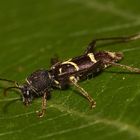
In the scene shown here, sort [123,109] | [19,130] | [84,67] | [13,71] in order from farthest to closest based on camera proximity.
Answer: [13,71], [84,67], [19,130], [123,109]

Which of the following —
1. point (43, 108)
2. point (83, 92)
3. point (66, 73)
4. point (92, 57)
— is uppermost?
point (92, 57)

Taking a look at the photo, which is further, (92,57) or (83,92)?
(92,57)

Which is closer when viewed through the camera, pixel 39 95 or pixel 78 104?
pixel 78 104

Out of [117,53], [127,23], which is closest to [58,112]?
[117,53]

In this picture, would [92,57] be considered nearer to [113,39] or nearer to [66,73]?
[66,73]

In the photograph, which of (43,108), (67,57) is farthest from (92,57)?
(43,108)

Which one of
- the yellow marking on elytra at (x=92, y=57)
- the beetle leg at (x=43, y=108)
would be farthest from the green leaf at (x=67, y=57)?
the yellow marking on elytra at (x=92, y=57)

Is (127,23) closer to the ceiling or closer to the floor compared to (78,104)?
closer to the ceiling

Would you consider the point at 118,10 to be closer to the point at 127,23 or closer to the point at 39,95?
the point at 127,23

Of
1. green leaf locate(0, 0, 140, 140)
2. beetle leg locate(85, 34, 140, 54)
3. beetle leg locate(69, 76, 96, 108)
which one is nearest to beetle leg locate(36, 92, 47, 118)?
green leaf locate(0, 0, 140, 140)
